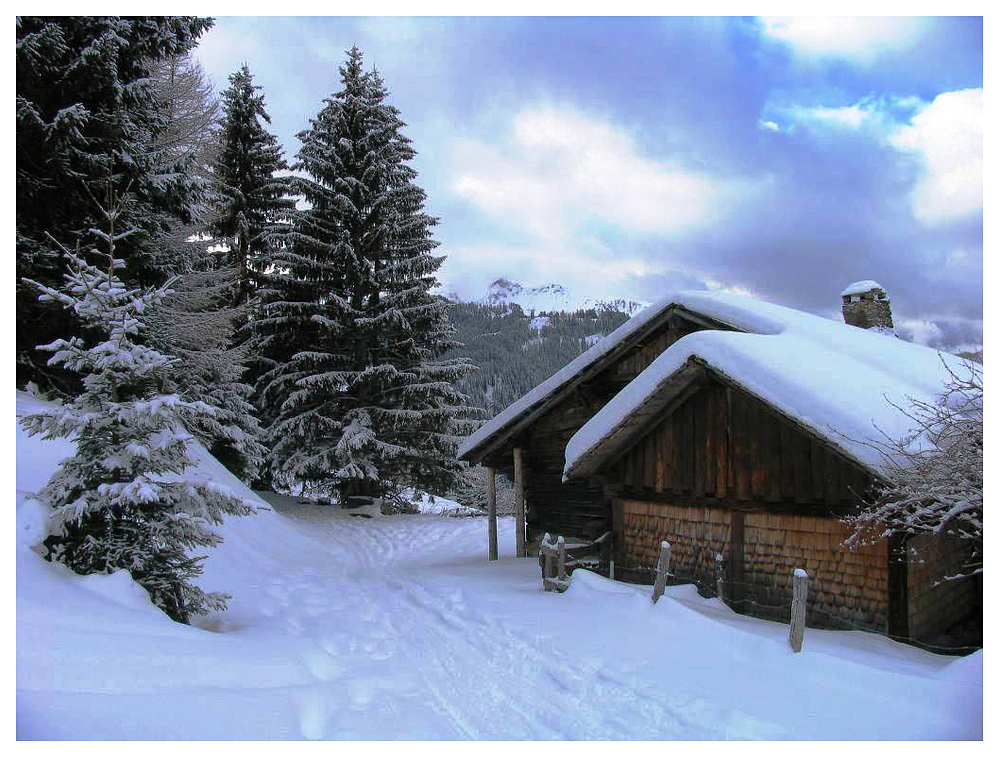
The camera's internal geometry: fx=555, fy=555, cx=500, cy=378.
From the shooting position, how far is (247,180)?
21.5 m

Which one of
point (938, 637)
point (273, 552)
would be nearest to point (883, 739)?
point (938, 637)

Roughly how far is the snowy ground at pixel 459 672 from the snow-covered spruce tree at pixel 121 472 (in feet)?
1.11

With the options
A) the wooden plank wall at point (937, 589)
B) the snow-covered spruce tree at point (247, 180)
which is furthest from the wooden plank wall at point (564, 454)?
the snow-covered spruce tree at point (247, 180)

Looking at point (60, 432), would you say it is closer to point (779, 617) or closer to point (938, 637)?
point (779, 617)

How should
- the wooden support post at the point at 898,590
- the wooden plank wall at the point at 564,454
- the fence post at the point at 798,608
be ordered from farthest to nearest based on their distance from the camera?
the wooden plank wall at the point at 564,454 < the wooden support post at the point at 898,590 < the fence post at the point at 798,608

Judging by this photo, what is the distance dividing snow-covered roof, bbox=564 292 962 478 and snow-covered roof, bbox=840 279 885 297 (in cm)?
732

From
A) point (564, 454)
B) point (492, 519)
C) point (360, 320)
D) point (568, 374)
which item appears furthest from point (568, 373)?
point (360, 320)

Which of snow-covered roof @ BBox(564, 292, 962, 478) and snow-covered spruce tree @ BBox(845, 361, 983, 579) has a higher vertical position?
snow-covered roof @ BBox(564, 292, 962, 478)

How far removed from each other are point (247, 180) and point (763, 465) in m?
21.2

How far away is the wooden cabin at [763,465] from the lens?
6.51 m

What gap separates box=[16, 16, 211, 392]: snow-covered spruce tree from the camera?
29.0ft

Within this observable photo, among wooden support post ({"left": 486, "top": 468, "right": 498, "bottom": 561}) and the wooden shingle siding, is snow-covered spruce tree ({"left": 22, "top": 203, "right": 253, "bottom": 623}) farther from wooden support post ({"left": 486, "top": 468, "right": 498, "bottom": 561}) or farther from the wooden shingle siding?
wooden support post ({"left": 486, "top": 468, "right": 498, "bottom": 561})

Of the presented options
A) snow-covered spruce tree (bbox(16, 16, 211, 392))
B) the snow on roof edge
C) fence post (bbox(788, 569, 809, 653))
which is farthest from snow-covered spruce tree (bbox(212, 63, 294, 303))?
fence post (bbox(788, 569, 809, 653))

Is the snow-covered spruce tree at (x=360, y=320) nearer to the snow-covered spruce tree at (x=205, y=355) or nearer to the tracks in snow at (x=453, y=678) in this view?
the snow-covered spruce tree at (x=205, y=355)
